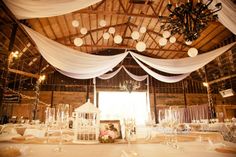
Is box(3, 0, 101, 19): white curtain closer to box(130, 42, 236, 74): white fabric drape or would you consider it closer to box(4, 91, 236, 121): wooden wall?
box(130, 42, 236, 74): white fabric drape

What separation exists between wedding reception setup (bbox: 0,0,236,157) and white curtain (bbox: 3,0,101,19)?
1cm

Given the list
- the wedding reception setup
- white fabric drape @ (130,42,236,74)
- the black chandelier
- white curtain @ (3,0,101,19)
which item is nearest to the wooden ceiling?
the wedding reception setup

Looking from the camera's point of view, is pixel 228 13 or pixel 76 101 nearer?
pixel 228 13

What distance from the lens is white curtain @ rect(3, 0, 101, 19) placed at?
9.00ft

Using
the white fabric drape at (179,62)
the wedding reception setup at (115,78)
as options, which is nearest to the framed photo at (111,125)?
the wedding reception setup at (115,78)

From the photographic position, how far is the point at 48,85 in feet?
36.1

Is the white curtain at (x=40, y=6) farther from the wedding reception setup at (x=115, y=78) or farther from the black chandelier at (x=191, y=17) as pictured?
the black chandelier at (x=191, y=17)

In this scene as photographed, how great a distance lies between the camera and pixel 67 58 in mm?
4070

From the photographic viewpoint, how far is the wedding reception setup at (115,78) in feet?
7.81

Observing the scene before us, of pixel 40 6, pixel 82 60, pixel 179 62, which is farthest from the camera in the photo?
pixel 179 62

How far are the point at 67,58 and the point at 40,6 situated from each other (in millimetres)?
1410

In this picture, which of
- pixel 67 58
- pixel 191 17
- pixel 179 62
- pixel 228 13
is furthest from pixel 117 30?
pixel 228 13

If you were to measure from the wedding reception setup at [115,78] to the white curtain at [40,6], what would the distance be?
0.6 inches

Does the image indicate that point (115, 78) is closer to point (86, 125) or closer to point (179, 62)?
point (179, 62)
